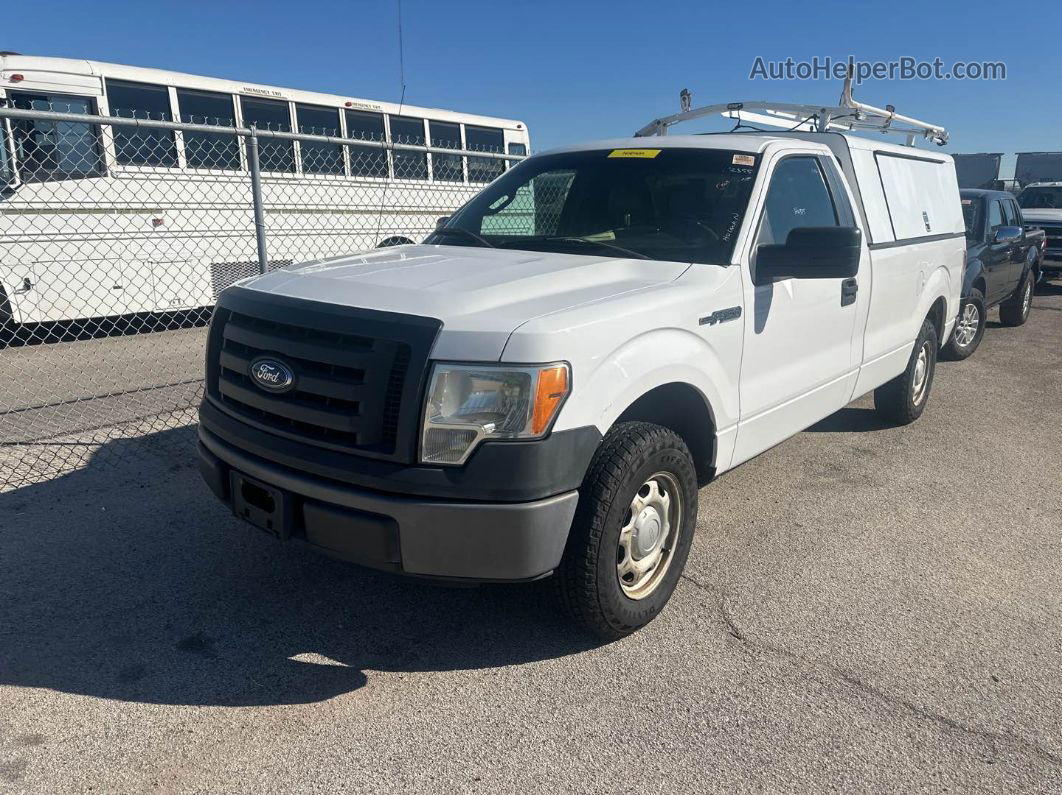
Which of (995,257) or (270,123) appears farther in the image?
(270,123)

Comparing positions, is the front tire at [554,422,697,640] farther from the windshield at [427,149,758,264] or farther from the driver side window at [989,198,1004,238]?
the driver side window at [989,198,1004,238]

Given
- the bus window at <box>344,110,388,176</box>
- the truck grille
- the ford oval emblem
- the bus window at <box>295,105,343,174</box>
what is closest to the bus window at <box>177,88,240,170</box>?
the bus window at <box>295,105,343,174</box>

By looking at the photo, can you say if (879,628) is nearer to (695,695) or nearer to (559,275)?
(695,695)

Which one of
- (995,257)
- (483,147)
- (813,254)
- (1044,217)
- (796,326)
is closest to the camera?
(813,254)

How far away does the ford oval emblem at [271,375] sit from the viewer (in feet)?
9.36

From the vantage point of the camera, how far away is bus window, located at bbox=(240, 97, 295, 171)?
34.6 ft

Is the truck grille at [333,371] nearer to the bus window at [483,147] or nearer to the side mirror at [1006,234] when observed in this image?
the side mirror at [1006,234]

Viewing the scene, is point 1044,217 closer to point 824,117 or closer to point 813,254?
point 824,117

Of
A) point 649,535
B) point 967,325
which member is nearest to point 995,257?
point 967,325

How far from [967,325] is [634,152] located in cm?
638

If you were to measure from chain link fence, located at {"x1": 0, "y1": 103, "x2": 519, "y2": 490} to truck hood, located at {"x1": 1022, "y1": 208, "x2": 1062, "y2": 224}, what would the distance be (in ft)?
37.4

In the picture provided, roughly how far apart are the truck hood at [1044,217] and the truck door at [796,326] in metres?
13.2

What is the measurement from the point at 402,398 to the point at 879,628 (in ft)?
7.20

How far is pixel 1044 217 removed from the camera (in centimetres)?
1539
